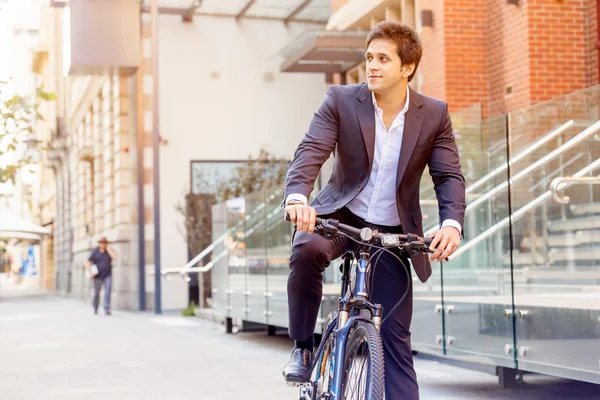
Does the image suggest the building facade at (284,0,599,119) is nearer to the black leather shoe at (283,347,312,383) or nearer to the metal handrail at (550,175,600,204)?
the metal handrail at (550,175,600,204)

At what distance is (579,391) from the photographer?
7633mm

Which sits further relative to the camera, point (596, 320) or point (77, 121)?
point (77, 121)

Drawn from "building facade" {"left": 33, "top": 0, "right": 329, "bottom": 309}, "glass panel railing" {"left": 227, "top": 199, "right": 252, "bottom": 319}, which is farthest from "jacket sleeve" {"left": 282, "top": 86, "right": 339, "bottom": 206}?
"building facade" {"left": 33, "top": 0, "right": 329, "bottom": 309}

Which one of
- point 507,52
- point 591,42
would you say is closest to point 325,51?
point 507,52

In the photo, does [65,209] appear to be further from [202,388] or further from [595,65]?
[202,388]

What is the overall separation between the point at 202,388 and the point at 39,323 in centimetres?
1160

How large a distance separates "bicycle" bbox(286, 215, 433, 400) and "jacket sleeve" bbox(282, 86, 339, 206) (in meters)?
0.22

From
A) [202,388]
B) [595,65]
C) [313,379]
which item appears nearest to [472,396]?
[202,388]

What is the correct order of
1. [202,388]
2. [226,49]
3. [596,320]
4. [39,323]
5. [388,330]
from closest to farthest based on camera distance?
[388,330], [596,320], [202,388], [39,323], [226,49]

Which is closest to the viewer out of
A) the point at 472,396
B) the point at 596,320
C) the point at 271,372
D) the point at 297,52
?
the point at 596,320

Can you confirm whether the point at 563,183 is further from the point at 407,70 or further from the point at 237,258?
the point at 237,258

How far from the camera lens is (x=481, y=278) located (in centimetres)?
803

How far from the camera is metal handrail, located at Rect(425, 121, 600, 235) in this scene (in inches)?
260

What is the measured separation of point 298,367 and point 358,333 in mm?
589
